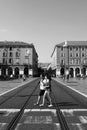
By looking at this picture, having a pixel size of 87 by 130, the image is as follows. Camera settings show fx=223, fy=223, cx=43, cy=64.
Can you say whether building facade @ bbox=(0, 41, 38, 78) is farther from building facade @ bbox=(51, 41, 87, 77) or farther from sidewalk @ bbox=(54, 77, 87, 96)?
sidewalk @ bbox=(54, 77, 87, 96)

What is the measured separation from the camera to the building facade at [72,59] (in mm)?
92125

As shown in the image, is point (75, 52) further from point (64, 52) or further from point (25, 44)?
point (25, 44)

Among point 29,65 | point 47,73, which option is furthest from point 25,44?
point 47,73

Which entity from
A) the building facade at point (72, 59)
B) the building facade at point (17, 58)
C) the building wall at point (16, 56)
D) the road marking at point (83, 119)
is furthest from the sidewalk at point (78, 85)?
the building facade at point (72, 59)

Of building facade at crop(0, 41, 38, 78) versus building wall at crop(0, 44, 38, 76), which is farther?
building wall at crop(0, 44, 38, 76)

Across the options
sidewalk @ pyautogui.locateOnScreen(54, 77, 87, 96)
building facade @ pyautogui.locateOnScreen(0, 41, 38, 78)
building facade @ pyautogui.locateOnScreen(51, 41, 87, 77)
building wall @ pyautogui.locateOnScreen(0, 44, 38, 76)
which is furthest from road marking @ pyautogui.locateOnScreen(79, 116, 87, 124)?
building facade @ pyautogui.locateOnScreen(51, 41, 87, 77)

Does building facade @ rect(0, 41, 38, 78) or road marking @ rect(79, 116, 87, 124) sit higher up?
building facade @ rect(0, 41, 38, 78)

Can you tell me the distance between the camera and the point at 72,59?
94.9 m

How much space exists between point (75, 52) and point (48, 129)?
9147 centimetres

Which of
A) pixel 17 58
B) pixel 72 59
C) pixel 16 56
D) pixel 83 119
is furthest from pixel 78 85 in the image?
pixel 72 59

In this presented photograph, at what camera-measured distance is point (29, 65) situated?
8994cm

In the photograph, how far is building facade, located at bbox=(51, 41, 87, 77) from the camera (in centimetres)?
9212

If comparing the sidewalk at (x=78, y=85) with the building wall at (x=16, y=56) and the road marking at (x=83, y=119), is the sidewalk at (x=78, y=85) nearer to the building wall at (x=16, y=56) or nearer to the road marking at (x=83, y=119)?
the road marking at (x=83, y=119)

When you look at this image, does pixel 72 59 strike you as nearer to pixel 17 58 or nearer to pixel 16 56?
pixel 17 58
